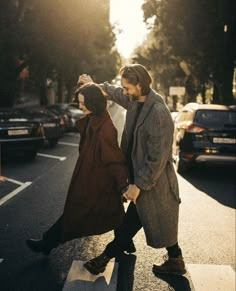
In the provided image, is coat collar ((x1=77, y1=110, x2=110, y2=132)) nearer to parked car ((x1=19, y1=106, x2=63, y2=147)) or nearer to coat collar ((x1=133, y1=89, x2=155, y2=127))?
coat collar ((x1=133, y1=89, x2=155, y2=127))

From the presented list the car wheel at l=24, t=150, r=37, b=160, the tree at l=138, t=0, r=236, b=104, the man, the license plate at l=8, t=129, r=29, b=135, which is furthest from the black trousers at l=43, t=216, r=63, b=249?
the tree at l=138, t=0, r=236, b=104

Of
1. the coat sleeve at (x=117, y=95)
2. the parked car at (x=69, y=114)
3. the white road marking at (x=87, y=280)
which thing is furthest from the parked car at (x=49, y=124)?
the white road marking at (x=87, y=280)

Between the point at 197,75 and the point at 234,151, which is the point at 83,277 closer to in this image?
the point at 234,151

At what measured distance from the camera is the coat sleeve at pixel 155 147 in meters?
3.84

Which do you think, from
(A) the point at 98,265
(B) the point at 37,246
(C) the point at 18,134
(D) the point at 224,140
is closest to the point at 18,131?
(C) the point at 18,134

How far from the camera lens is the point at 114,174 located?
3.99m

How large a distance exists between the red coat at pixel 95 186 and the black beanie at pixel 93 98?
8 cm

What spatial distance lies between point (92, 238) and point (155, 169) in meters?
2.17

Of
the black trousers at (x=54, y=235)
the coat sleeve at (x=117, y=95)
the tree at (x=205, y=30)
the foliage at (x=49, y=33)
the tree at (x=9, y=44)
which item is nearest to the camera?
the black trousers at (x=54, y=235)

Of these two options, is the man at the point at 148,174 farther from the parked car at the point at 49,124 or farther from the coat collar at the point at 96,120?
the parked car at the point at 49,124

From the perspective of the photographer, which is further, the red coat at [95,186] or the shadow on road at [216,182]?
the shadow on road at [216,182]

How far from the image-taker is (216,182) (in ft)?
32.9

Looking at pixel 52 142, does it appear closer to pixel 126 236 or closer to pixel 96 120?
pixel 126 236

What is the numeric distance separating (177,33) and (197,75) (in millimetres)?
4875
